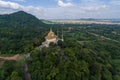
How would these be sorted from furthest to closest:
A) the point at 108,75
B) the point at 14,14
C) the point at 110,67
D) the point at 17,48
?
the point at 14,14
the point at 17,48
the point at 110,67
the point at 108,75

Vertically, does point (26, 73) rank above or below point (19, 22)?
above

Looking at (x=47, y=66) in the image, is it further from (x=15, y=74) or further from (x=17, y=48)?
(x=17, y=48)

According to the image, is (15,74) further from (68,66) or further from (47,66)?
(68,66)

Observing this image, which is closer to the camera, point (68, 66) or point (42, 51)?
point (68, 66)

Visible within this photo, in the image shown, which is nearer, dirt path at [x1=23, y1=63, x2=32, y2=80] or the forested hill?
dirt path at [x1=23, y1=63, x2=32, y2=80]

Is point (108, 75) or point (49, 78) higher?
point (49, 78)

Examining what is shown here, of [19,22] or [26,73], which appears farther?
[19,22]

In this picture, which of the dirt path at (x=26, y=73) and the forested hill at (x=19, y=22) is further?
the forested hill at (x=19, y=22)

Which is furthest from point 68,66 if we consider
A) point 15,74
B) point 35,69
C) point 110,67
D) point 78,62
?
point 110,67

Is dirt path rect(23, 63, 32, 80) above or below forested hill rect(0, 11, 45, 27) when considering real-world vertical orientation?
above

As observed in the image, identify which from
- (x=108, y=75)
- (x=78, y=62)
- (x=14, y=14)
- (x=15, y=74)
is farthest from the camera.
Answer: (x=14, y=14)
